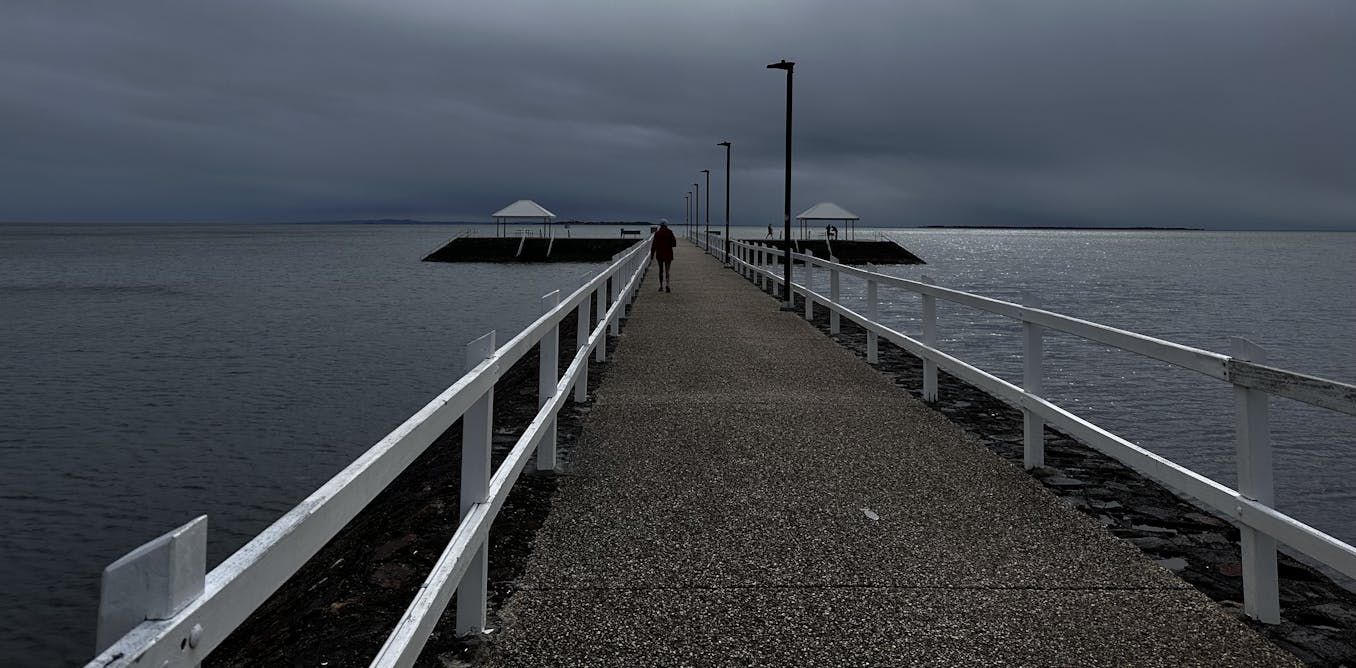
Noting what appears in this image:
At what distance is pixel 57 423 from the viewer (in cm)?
1694

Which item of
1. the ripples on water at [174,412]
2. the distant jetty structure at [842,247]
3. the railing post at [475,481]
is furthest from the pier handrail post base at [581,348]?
the distant jetty structure at [842,247]

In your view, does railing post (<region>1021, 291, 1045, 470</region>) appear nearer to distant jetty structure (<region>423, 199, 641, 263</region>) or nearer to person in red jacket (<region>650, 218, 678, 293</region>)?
person in red jacket (<region>650, 218, 678, 293</region>)

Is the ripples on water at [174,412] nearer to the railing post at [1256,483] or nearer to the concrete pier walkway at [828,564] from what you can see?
the concrete pier walkway at [828,564]

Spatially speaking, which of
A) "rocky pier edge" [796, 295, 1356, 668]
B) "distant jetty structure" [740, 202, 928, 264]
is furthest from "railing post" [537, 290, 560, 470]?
"distant jetty structure" [740, 202, 928, 264]

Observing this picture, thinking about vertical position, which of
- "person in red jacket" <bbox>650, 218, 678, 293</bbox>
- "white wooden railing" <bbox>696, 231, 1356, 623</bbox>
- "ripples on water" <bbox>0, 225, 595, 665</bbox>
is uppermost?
"person in red jacket" <bbox>650, 218, 678, 293</bbox>

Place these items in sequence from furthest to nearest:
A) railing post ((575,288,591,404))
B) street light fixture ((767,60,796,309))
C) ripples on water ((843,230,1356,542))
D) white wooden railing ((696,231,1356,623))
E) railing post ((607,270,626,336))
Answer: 1. street light fixture ((767,60,796,309))
2. railing post ((607,270,626,336))
3. ripples on water ((843,230,1356,542))
4. railing post ((575,288,591,404))
5. white wooden railing ((696,231,1356,623))

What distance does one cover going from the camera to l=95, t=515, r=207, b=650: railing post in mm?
1351

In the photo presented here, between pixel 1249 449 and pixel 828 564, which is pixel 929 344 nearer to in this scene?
pixel 828 564

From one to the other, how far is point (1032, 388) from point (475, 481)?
417cm

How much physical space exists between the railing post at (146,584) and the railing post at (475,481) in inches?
86.6

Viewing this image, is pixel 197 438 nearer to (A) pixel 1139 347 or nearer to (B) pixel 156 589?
(A) pixel 1139 347

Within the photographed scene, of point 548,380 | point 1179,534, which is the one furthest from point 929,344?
point 548,380

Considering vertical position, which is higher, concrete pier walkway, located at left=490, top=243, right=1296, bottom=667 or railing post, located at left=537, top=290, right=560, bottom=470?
railing post, located at left=537, top=290, right=560, bottom=470

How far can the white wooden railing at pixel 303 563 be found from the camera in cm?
137
